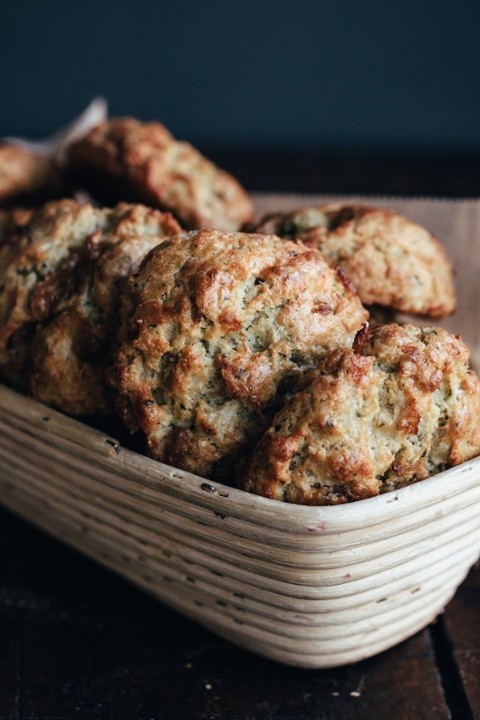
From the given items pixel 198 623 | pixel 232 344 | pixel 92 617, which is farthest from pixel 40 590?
pixel 232 344

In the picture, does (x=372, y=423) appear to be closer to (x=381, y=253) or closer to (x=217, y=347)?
(x=217, y=347)

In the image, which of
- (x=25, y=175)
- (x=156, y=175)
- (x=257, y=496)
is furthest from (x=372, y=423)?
(x=25, y=175)

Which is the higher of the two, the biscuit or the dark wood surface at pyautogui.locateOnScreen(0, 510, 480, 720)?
the biscuit

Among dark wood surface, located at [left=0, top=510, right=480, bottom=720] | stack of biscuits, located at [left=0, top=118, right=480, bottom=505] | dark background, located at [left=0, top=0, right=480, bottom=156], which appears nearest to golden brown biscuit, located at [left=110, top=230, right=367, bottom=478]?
stack of biscuits, located at [left=0, top=118, right=480, bottom=505]

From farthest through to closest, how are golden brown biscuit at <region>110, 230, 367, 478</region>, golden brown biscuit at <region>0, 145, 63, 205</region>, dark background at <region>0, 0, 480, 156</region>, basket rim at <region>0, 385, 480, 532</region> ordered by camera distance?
dark background at <region>0, 0, 480, 156</region>
golden brown biscuit at <region>0, 145, 63, 205</region>
golden brown biscuit at <region>110, 230, 367, 478</region>
basket rim at <region>0, 385, 480, 532</region>

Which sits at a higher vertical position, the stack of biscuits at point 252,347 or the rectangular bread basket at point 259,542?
the stack of biscuits at point 252,347

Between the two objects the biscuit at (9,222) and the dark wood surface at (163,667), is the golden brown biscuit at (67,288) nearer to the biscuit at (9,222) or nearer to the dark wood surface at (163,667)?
the biscuit at (9,222)

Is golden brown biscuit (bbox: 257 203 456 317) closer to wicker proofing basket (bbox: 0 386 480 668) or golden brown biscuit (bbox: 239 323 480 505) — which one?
golden brown biscuit (bbox: 239 323 480 505)

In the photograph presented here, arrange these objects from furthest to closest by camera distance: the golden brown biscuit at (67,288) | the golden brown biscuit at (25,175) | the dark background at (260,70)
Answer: the dark background at (260,70)
the golden brown biscuit at (25,175)
the golden brown biscuit at (67,288)

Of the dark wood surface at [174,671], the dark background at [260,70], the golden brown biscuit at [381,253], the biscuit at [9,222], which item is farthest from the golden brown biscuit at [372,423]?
the dark background at [260,70]

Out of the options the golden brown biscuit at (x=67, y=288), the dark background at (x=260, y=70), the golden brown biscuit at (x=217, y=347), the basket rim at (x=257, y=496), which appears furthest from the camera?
the dark background at (x=260, y=70)
